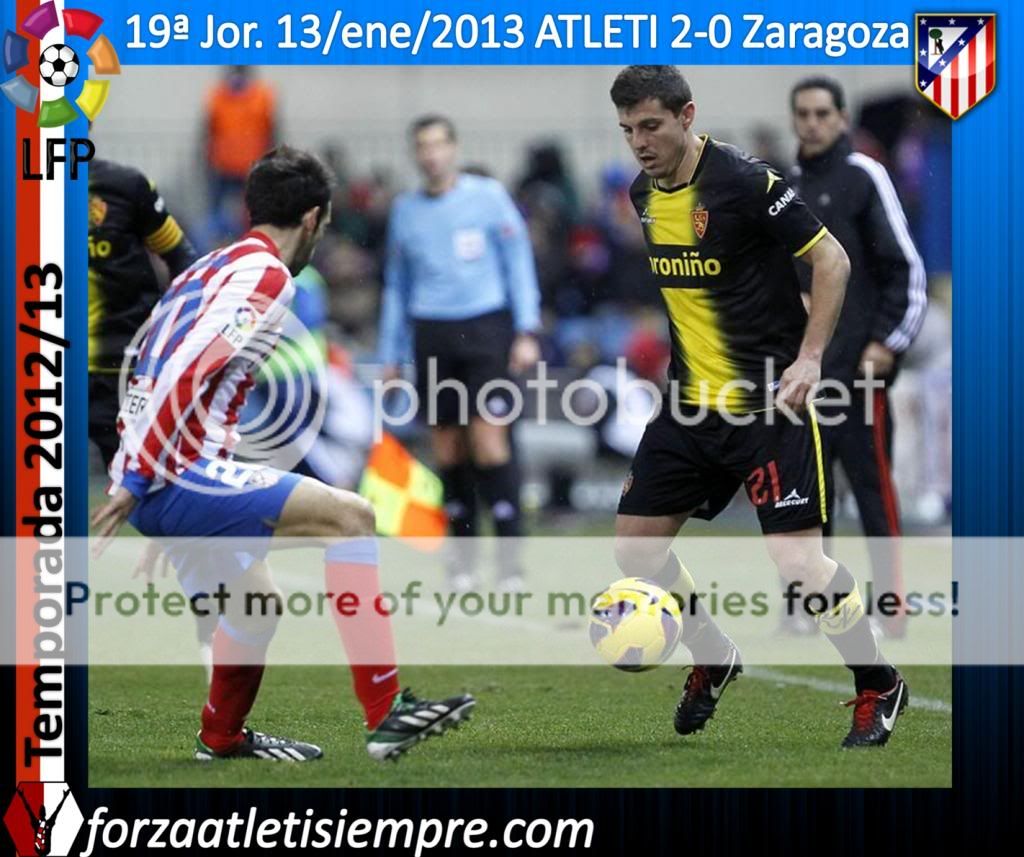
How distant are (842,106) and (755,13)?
222 cm

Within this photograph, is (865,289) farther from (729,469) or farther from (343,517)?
(343,517)

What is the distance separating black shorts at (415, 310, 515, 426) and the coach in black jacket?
9.02 ft

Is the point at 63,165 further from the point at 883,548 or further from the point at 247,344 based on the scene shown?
the point at 883,548

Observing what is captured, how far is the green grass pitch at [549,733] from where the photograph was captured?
5504 mm

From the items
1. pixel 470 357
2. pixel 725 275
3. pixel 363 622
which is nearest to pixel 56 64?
pixel 363 622

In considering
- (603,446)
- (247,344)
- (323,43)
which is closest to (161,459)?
(247,344)

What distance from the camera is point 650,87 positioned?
5906mm

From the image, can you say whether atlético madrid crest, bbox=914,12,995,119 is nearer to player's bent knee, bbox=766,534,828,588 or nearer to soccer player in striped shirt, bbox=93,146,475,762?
player's bent knee, bbox=766,534,828,588

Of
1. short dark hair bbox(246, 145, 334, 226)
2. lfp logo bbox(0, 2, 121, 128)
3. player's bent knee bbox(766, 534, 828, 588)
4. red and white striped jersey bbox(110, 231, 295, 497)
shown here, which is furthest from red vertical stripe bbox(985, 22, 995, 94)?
lfp logo bbox(0, 2, 121, 128)

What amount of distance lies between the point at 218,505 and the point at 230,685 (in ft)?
2.64

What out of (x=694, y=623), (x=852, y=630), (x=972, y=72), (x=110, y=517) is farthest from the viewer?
(x=694, y=623)

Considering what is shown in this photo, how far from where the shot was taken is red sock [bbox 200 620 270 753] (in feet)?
19.2

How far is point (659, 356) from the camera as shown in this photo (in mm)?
15484

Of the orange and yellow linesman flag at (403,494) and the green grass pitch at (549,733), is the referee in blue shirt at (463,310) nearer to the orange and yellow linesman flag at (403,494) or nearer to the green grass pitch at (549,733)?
the orange and yellow linesman flag at (403,494)
